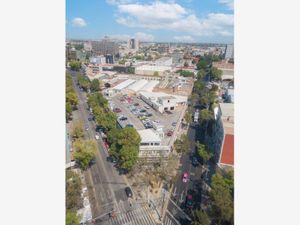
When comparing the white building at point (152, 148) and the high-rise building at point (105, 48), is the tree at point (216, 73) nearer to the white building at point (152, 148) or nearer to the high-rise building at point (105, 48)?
the white building at point (152, 148)

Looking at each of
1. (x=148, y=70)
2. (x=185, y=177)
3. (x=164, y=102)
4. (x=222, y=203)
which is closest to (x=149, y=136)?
(x=185, y=177)

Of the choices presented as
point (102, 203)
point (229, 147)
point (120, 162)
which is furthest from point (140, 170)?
point (229, 147)

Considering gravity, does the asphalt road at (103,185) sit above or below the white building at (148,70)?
below

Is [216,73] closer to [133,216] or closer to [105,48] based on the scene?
[133,216]

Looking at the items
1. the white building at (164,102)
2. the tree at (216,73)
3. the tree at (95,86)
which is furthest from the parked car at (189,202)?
the tree at (216,73)

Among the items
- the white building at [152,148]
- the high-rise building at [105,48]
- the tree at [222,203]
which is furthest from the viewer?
the high-rise building at [105,48]
